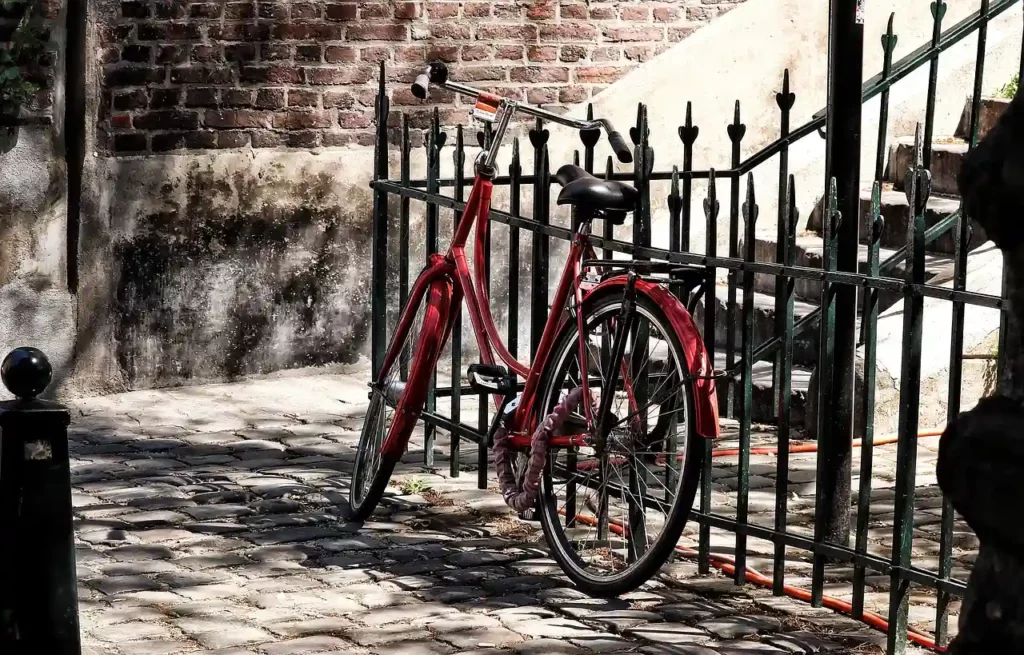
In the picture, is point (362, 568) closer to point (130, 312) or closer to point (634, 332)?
point (634, 332)

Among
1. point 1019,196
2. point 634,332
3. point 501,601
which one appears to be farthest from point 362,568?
point 1019,196

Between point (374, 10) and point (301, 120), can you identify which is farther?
point (374, 10)

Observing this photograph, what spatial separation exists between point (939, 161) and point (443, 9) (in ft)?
8.59

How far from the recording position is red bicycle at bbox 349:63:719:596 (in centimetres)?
443

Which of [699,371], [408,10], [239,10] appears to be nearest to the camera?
[699,371]

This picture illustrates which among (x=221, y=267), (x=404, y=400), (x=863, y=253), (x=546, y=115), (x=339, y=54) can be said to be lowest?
(x=404, y=400)

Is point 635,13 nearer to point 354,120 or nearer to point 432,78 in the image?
point 354,120

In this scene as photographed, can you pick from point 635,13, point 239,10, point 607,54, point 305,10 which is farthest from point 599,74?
point 239,10

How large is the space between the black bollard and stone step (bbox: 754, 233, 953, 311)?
14.1 feet

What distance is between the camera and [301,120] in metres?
7.76

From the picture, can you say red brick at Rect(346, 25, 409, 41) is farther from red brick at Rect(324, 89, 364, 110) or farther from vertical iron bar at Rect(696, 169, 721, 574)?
vertical iron bar at Rect(696, 169, 721, 574)

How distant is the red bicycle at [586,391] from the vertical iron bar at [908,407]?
54cm

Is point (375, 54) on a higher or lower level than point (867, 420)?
higher

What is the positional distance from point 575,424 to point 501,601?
0.59 meters
